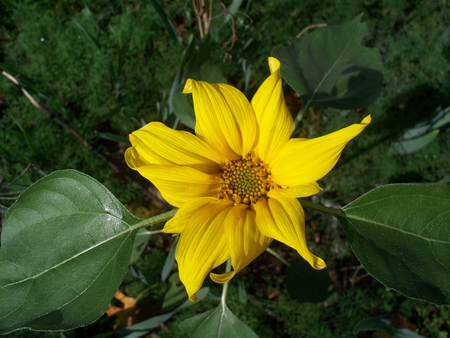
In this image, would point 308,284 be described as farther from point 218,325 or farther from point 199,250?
point 199,250

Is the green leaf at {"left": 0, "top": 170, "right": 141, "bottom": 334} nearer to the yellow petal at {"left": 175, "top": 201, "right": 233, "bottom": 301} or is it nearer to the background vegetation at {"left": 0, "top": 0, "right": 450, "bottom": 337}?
the yellow petal at {"left": 175, "top": 201, "right": 233, "bottom": 301}

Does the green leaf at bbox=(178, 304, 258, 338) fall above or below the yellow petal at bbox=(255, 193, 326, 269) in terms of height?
below

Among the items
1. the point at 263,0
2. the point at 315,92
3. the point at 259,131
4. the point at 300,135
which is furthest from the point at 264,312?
the point at 263,0

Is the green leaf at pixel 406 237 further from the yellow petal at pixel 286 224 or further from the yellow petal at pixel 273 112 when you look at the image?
the yellow petal at pixel 273 112

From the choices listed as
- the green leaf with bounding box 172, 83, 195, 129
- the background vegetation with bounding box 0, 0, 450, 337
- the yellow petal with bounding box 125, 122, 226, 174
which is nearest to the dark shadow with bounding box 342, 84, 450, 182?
the background vegetation with bounding box 0, 0, 450, 337

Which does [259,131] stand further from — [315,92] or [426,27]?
[426,27]

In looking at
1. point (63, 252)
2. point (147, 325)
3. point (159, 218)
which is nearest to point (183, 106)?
point (159, 218)
